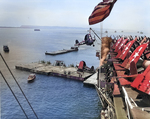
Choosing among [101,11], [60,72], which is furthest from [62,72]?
[101,11]

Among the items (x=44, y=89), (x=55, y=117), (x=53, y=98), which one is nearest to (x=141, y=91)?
(x=55, y=117)

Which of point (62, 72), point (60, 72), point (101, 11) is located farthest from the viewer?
point (60, 72)

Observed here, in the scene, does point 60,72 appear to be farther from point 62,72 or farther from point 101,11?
point 101,11

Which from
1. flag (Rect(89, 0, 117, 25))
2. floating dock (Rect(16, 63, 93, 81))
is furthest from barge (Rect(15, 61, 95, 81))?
flag (Rect(89, 0, 117, 25))

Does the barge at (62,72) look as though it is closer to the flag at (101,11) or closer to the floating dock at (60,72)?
the floating dock at (60,72)

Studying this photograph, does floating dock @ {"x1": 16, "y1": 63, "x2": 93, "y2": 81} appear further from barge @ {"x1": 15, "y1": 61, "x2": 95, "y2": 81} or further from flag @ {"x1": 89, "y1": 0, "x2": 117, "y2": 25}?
flag @ {"x1": 89, "y1": 0, "x2": 117, "y2": 25}

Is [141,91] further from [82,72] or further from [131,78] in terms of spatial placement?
[82,72]

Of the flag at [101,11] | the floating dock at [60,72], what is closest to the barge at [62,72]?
the floating dock at [60,72]

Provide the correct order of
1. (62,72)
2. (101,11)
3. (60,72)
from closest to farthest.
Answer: (101,11)
(62,72)
(60,72)
